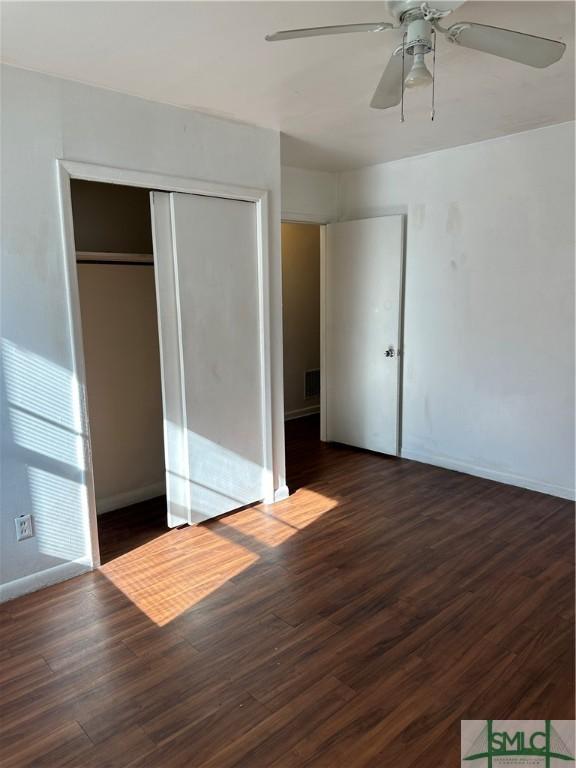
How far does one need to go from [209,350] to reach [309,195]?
212 centimetres

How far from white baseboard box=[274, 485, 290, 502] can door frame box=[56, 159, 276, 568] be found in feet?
0.71

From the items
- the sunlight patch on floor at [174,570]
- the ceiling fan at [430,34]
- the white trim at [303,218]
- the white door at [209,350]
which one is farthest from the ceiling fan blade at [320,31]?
the white trim at [303,218]

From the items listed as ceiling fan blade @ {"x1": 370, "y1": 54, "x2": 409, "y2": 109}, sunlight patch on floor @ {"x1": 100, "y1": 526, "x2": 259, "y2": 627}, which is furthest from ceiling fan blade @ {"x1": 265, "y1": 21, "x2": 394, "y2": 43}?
sunlight patch on floor @ {"x1": 100, "y1": 526, "x2": 259, "y2": 627}

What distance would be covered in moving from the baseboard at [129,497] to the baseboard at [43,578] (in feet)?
2.64

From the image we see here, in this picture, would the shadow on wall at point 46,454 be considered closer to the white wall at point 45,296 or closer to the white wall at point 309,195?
the white wall at point 45,296

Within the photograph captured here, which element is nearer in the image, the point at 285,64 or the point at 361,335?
the point at 285,64

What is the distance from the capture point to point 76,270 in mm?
2816

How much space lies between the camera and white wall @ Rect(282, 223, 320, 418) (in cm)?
620

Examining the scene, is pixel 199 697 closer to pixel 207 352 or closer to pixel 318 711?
pixel 318 711

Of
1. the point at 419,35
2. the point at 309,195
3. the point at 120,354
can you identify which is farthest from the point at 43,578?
the point at 309,195

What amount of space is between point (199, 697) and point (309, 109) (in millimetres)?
3008

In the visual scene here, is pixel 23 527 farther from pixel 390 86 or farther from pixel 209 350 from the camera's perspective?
pixel 390 86

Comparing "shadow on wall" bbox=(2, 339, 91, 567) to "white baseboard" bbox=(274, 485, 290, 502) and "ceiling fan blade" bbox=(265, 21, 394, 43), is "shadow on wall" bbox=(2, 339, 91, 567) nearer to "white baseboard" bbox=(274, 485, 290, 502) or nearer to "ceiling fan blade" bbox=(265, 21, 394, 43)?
"white baseboard" bbox=(274, 485, 290, 502)

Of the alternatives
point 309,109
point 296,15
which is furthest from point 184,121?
point 296,15
